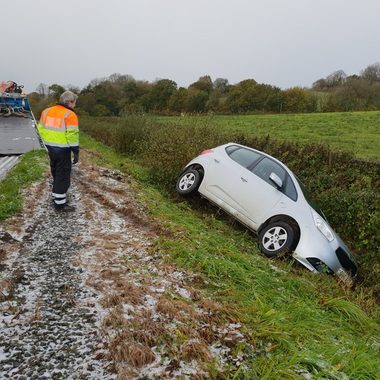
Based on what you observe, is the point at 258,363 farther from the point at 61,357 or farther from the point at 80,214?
the point at 80,214

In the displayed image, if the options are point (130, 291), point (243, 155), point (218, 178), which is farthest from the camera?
point (243, 155)

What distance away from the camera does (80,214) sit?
6246mm

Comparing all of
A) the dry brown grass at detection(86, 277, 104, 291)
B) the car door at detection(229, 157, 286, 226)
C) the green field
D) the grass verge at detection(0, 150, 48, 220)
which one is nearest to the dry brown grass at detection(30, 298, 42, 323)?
the dry brown grass at detection(86, 277, 104, 291)

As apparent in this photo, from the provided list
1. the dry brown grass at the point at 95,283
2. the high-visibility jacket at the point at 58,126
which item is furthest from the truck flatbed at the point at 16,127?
the dry brown grass at the point at 95,283

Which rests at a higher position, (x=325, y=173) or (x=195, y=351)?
(x=325, y=173)

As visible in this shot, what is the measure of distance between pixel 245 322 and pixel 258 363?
575 mm

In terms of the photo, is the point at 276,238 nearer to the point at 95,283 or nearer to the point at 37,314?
the point at 95,283

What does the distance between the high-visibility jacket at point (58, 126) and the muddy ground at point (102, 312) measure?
138 cm

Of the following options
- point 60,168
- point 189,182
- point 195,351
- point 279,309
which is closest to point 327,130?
point 189,182

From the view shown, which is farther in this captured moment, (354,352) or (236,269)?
(236,269)

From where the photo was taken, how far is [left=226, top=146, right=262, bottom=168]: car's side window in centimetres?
755

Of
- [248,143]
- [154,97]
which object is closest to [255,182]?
[248,143]

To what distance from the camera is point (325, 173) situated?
1092cm

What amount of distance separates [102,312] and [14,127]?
1700cm
